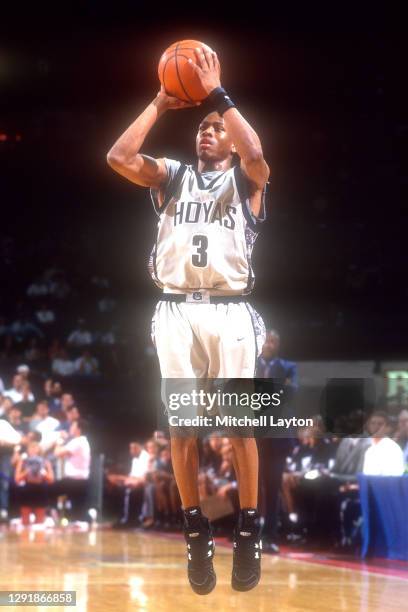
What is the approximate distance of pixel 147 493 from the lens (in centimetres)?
1280

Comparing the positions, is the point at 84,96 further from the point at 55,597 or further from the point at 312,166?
the point at 55,597

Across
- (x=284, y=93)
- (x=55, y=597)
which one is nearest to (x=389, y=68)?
(x=284, y=93)

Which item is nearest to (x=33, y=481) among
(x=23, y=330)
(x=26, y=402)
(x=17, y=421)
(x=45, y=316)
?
(x=17, y=421)

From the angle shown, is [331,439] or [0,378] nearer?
[331,439]

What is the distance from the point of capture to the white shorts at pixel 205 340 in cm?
492

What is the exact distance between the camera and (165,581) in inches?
303

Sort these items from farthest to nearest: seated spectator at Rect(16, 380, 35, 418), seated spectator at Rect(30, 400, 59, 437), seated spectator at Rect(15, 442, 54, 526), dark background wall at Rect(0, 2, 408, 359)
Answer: seated spectator at Rect(16, 380, 35, 418) → seated spectator at Rect(30, 400, 59, 437) → dark background wall at Rect(0, 2, 408, 359) → seated spectator at Rect(15, 442, 54, 526)

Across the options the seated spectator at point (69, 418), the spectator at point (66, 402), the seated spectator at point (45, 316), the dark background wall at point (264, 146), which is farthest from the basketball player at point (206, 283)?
the seated spectator at point (45, 316)

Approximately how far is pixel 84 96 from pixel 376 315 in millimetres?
5732

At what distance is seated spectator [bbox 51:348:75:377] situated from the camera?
16062mm

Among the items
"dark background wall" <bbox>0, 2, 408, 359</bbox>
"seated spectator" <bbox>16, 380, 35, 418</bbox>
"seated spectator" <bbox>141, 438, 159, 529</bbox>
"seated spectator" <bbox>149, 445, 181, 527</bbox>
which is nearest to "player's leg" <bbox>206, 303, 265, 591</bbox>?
"seated spectator" <bbox>149, 445, 181, 527</bbox>

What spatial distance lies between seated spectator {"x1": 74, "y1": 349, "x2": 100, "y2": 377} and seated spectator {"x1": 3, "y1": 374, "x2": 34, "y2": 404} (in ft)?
3.81

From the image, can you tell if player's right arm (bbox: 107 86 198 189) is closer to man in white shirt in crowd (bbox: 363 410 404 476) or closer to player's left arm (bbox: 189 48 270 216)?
player's left arm (bbox: 189 48 270 216)

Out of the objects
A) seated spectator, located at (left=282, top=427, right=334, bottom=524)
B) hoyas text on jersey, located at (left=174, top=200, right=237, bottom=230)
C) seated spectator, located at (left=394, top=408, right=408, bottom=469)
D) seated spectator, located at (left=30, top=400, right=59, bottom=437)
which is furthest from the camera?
seated spectator, located at (left=30, top=400, right=59, bottom=437)
